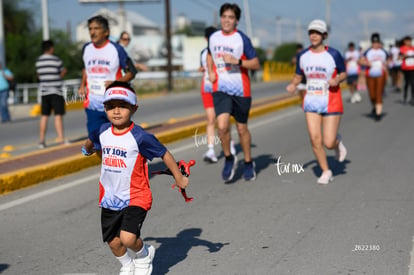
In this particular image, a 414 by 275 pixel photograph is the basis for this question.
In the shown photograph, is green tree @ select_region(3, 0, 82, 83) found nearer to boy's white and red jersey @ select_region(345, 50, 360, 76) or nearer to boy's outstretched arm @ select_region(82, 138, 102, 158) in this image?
boy's white and red jersey @ select_region(345, 50, 360, 76)

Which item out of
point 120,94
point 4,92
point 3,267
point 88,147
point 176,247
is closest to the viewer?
point 120,94

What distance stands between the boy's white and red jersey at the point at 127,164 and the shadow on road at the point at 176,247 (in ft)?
2.10

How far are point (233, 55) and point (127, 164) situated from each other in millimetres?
3725

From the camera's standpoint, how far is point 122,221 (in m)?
4.25

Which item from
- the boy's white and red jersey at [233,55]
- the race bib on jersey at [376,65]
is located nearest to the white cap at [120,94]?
the boy's white and red jersey at [233,55]

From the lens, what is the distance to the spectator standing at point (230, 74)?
7.71 meters

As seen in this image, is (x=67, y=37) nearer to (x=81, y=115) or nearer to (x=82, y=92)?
(x=81, y=115)

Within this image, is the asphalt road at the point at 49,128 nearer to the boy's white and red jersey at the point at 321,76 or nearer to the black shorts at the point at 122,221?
the boy's white and red jersey at the point at 321,76

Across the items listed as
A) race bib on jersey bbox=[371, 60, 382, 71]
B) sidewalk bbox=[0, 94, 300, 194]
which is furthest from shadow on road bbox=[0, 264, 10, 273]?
race bib on jersey bbox=[371, 60, 382, 71]

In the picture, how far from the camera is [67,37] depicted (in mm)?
38594

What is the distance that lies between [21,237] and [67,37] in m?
34.1

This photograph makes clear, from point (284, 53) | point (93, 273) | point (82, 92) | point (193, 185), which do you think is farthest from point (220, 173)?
point (284, 53)

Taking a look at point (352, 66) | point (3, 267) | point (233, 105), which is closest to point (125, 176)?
point (3, 267)

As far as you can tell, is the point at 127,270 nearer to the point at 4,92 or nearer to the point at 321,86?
the point at 321,86
